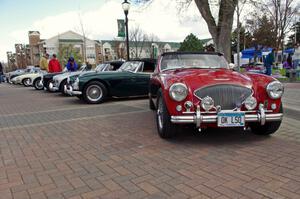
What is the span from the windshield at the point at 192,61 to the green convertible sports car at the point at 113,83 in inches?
135

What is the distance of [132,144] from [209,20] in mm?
7102

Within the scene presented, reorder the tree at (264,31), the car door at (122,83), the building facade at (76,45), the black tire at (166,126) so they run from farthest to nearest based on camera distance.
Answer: the building facade at (76,45) < the tree at (264,31) < the car door at (122,83) < the black tire at (166,126)

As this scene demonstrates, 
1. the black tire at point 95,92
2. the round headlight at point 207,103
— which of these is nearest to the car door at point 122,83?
the black tire at point 95,92

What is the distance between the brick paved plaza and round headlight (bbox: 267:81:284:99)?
0.71m

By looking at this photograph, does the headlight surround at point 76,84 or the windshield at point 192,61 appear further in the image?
the headlight surround at point 76,84

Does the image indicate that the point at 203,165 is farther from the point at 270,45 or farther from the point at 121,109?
the point at 270,45

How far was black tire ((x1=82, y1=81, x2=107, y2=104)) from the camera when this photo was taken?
8.91m

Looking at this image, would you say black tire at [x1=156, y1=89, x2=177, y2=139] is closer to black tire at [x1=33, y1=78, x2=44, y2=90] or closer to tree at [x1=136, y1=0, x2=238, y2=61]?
tree at [x1=136, y1=0, x2=238, y2=61]

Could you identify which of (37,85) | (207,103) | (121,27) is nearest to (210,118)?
(207,103)

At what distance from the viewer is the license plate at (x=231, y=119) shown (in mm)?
3832

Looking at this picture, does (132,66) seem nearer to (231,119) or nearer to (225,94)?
(225,94)

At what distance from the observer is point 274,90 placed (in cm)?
409

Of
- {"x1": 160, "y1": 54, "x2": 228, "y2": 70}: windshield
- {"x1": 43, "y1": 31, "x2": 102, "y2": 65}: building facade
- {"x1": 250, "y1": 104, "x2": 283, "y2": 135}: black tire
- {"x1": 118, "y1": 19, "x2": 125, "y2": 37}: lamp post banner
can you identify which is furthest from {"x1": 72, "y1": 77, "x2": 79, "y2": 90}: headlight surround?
{"x1": 43, "y1": 31, "x2": 102, "y2": 65}: building facade

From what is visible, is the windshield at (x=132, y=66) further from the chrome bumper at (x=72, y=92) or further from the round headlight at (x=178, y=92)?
the round headlight at (x=178, y=92)
